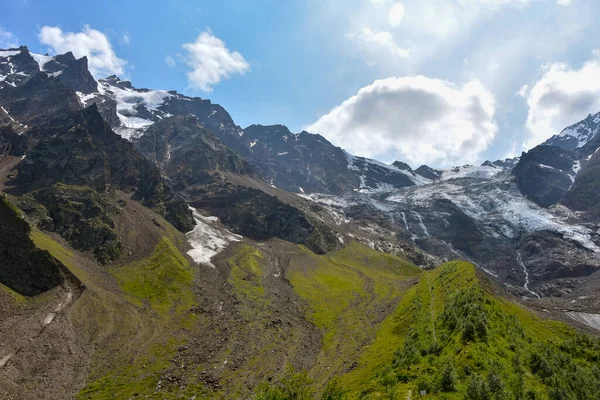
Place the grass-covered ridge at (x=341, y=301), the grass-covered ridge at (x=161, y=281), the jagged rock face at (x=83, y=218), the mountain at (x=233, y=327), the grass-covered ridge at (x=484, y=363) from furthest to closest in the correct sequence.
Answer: the jagged rock face at (x=83, y=218), the grass-covered ridge at (x=161, y=281), the grass-covered ridge at (x=341, y=301), the mountain at (x=233, y=327), the grass-covered ridge at (x=484, y=363)

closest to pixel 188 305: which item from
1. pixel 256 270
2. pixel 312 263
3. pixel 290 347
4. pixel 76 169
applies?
pixel 290 347

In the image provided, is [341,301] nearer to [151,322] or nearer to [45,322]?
[151,322]

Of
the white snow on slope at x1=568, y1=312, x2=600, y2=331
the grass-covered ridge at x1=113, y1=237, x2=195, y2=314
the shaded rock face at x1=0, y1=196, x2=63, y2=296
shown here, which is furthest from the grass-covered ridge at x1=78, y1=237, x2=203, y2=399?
the white snow on slope at x1=568, y1=312, x2=600, y2=331

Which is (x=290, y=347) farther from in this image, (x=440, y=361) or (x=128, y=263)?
(x=128, y=263)

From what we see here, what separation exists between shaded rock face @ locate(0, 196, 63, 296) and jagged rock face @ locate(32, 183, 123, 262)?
42281mm

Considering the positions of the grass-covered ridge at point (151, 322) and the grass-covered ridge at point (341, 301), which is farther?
the grass-covered ridge at point (341, 301)

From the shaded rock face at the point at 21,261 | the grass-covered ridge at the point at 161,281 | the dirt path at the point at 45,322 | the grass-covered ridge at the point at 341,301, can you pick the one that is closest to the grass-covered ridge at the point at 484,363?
the grass-covered ridge at the point at 341,301

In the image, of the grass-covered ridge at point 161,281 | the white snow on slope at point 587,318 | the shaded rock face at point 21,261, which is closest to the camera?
the shaded rock face at point 21,261

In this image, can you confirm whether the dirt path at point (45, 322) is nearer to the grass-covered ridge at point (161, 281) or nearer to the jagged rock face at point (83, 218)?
the grass-covered ridge at point (161, 281)

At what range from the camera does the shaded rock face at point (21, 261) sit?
83406 millimetres

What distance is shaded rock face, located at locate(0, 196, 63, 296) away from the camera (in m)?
83.4

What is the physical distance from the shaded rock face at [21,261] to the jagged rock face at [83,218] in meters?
42.3

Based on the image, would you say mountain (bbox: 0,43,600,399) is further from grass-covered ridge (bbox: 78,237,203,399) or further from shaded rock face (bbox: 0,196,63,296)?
grass-covered ridge (bbox: 78,237,203,399)

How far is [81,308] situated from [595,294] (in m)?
244
